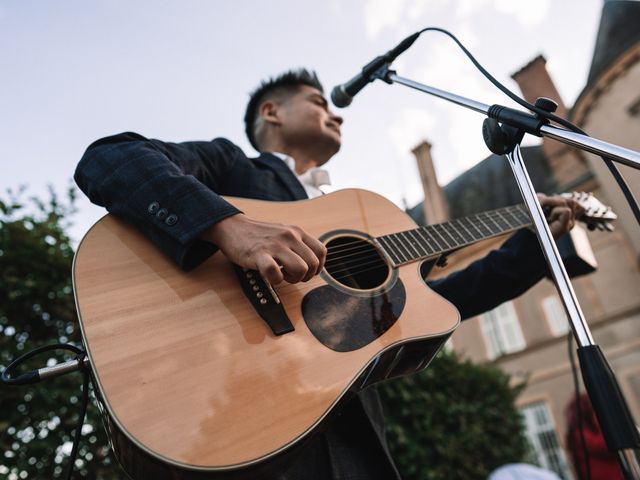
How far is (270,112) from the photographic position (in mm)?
2701

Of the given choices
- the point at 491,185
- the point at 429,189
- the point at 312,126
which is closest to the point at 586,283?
the point at 491,185

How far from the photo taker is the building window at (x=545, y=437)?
12391mm

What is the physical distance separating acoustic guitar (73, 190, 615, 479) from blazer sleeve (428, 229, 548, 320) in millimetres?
439

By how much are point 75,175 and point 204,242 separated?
0.52 metres

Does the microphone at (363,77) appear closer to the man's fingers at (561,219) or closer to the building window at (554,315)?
the man's fingers at (561,219)

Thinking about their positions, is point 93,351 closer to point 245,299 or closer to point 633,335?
point 245,299

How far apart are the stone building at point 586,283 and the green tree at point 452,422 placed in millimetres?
5736

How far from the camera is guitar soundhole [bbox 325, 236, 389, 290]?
1709 millimetres

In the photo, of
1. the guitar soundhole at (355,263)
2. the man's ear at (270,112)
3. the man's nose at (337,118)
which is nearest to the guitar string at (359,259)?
the guitar soundhole at (355,263)

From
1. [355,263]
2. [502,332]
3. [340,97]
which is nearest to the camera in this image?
[355,263]

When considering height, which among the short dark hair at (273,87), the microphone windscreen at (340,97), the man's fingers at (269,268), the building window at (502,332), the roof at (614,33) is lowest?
the man's fingers at (269,268)

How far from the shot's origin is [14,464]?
2.67 meters

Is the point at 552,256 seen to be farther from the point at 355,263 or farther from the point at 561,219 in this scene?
the point at 561,219

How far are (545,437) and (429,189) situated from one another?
363 inches
